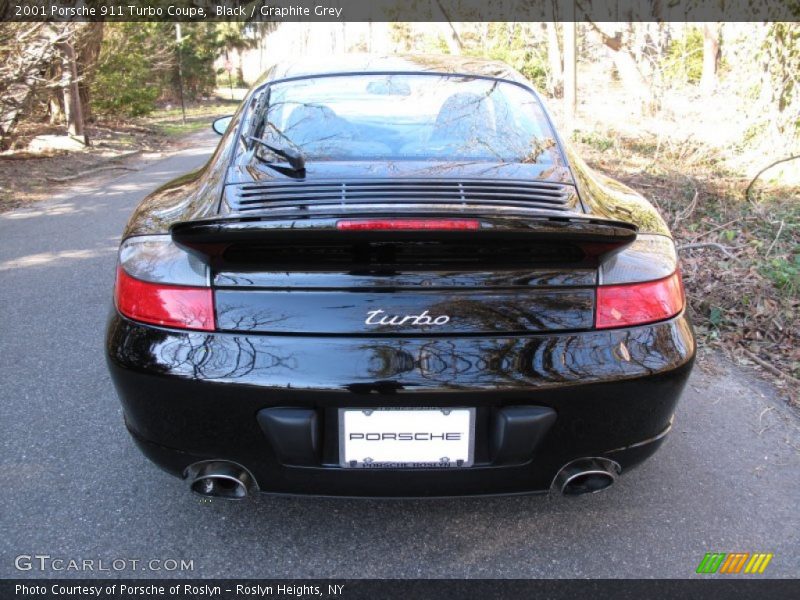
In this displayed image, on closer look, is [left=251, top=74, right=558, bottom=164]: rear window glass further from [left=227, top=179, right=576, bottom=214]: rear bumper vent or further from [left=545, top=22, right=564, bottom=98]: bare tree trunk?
[left=545, top=22, right=564, bottom=98]: bare tree trunk

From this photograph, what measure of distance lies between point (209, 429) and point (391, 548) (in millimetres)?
749

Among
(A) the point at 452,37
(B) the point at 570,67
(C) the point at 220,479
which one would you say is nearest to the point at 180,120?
(A) the point at 452,37

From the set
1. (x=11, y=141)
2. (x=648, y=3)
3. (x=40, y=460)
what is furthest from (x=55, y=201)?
(x=648, y=3)

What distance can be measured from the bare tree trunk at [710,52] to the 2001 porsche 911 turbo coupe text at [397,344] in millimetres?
10185

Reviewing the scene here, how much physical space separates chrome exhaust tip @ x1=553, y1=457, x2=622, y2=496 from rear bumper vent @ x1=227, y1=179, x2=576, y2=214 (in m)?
0.76

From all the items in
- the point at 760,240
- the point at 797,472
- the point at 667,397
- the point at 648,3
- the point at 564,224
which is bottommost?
the point at 797,472

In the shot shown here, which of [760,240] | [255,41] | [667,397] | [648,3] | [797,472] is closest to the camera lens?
[667,397]

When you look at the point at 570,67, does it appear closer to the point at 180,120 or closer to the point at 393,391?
the point at 393,391

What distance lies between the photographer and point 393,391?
1.66m

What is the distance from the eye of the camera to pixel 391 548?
207cm

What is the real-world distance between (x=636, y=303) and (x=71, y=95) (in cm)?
1248

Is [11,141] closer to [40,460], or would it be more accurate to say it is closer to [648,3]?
[40,460]
